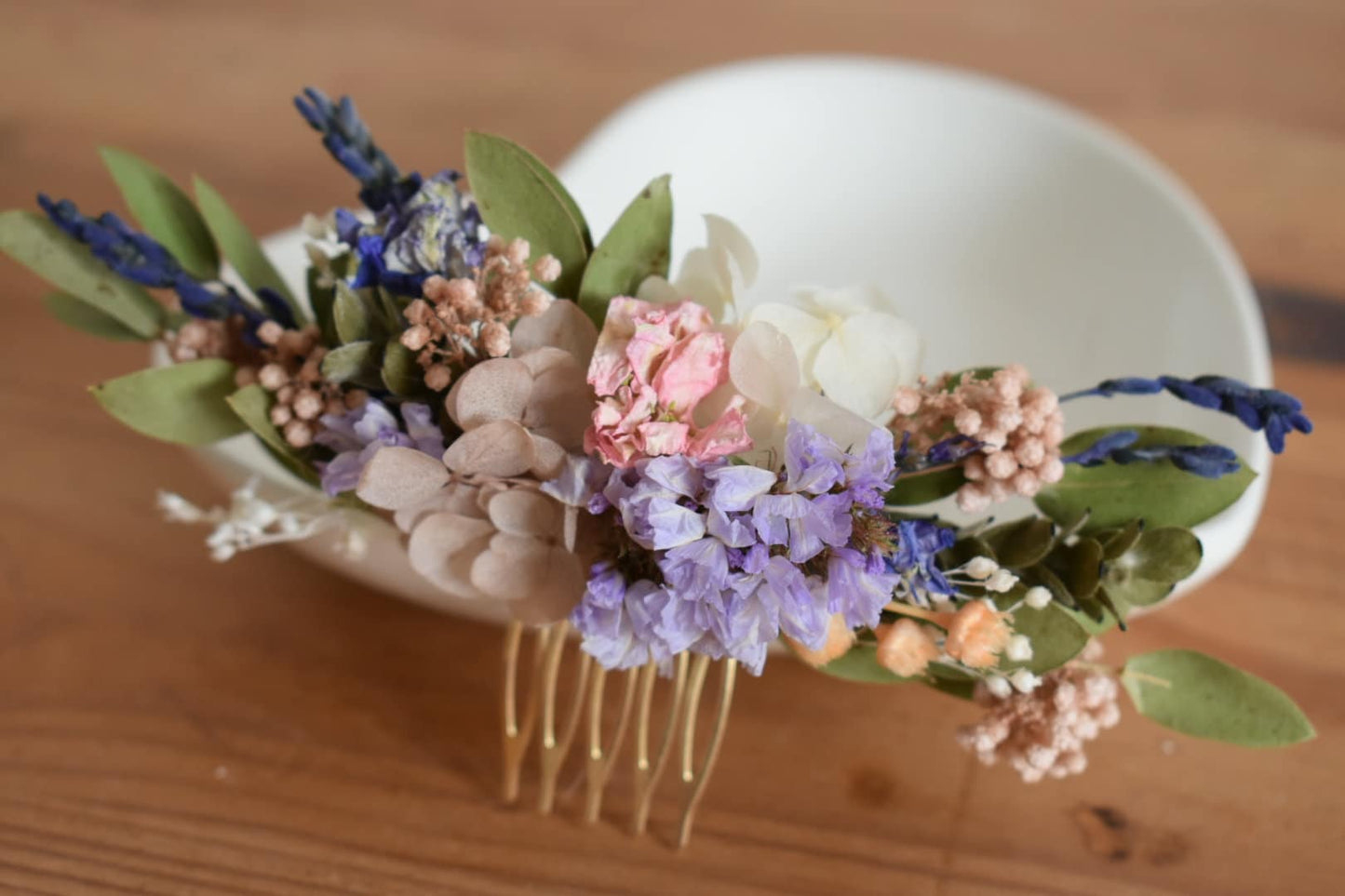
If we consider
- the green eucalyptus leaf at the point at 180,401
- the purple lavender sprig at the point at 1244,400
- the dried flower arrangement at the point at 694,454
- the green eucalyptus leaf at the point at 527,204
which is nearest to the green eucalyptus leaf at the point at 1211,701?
the dried flower arrangement at the point at 694,454

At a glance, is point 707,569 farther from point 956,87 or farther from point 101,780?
point 956,87

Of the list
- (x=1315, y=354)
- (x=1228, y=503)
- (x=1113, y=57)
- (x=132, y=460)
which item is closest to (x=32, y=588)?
(x=132, y=460)

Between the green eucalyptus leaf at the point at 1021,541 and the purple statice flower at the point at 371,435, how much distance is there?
0.24 meters

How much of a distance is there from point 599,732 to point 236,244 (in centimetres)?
32

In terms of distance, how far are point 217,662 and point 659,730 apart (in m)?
0.26

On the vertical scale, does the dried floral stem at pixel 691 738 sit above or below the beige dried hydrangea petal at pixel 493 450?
below

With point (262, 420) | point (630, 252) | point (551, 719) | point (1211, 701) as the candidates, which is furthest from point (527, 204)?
point (1211, 701)

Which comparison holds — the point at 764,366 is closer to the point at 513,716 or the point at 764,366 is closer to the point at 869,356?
the point at 869,356

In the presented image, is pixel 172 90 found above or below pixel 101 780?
above

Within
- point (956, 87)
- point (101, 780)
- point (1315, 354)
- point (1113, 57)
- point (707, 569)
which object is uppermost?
point (1113, 57)

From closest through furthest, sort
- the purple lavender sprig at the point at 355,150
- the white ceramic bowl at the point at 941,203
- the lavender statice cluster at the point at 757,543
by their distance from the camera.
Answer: the lavender statice cluster at the point at 757,543 < the purple lavender sprig at the point at 355,150 < the white ceramic bowl at the point at 941,203

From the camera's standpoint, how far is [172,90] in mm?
1021

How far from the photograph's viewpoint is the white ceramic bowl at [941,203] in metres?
0.77

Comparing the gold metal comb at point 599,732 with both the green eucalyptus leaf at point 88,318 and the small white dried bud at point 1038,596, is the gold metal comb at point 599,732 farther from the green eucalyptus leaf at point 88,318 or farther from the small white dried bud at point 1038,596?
the green eucalyptus leaf at point 88,318
